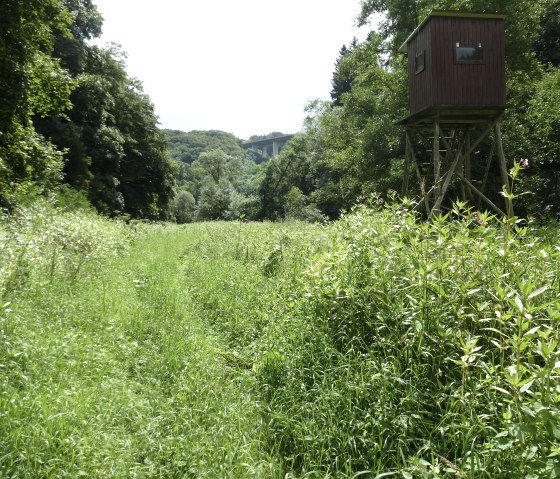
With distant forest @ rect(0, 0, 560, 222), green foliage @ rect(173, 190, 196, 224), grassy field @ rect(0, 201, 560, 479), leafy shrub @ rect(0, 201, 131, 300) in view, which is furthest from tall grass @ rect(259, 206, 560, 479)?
green foliage @ rect(173, 190, 196, 224)

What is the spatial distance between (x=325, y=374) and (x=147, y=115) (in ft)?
114

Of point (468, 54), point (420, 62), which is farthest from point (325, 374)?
point (420, 62)

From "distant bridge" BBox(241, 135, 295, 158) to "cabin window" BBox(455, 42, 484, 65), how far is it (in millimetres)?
107460

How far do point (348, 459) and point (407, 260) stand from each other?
1875 mm

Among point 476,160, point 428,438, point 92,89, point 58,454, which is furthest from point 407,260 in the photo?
point 92,89

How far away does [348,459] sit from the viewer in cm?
261

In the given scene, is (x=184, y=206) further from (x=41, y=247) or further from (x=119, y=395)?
(x=119, y=395)

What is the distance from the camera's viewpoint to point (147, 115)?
3397cm

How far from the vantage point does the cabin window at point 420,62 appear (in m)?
12.5

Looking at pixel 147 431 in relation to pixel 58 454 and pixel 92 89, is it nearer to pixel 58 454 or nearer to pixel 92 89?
pixel 58 454

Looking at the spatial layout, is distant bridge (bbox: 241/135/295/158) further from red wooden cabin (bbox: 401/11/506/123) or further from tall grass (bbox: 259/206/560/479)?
tall grass (bbox: 259/206/560/479)

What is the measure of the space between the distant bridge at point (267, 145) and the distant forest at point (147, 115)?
85853mm

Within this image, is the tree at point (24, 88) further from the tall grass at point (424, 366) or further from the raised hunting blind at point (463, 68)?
the raised hunting blind at point (463, 68)

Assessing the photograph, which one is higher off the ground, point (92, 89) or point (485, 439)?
point (92, 89)
